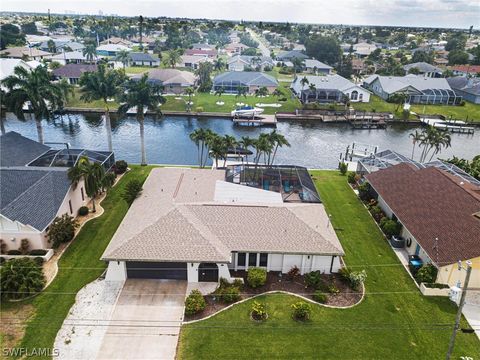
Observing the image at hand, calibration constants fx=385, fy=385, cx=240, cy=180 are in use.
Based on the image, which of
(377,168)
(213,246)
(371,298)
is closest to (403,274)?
(371,298)

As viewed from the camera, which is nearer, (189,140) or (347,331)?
(347,331)

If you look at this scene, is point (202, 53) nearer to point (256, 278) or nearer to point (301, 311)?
point (256, 278)

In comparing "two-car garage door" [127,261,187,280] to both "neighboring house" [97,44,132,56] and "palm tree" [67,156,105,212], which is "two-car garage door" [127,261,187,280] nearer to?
"palm tree" [67,156,105,212]

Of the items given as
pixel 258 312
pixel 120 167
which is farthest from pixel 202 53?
pixel 258 312

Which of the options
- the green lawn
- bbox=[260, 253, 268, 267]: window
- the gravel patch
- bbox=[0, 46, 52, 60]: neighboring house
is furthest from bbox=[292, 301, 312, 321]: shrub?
bbox=[0, 46, 52, 60]: neighboring house

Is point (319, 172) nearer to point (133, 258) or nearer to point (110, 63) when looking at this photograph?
point (133, 258)

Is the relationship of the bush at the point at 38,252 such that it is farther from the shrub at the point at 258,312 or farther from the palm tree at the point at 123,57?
the palm tree at the point at 123,57

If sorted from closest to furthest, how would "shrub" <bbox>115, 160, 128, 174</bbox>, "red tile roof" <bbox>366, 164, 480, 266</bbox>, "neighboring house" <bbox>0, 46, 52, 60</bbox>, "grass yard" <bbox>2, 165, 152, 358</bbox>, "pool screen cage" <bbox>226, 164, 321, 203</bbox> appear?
"grass yard" <bbox>2, 165, 152, 358</bbox>, "red tile roof" <bbox>366, 164, 480, 266</bbox>, "pool screen cage" <bbox>226, 164, 321, 203</bbox>, "shrub" <bbox>115, 160, 128, 174</bbox>, "neighboring house" <bbox>0, 46, 52, 60</bbox>

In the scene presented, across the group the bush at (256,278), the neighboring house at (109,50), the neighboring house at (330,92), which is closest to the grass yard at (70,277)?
the bush at (256,278)
